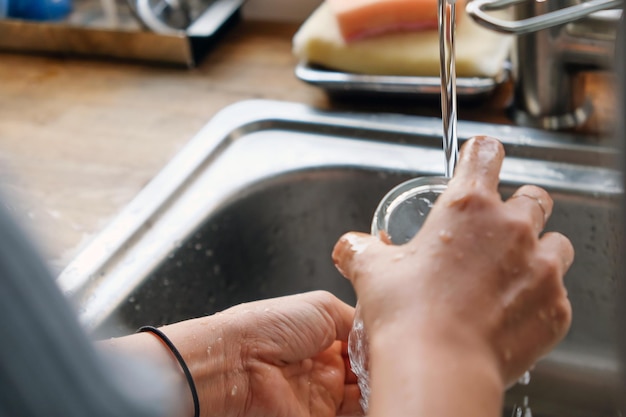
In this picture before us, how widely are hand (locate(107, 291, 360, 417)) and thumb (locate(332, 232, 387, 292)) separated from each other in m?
0.18

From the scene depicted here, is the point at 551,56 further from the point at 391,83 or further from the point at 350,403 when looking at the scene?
the point at 350,403

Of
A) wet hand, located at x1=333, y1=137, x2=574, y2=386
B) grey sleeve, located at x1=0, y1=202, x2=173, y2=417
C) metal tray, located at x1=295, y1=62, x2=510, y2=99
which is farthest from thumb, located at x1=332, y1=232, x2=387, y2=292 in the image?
metal tray, located at x1=295, y1=62, x2=510, y2=99

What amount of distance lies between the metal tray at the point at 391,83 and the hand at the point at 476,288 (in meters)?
0.44

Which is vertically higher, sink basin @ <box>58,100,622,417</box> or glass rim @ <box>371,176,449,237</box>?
glass rim @ <box>371,176,449,237</box>

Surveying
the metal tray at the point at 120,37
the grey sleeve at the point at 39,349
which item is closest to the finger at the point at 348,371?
the grey sleeve at the point at 39,349

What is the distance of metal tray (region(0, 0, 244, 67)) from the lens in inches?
38.8

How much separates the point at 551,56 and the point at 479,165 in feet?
1.41

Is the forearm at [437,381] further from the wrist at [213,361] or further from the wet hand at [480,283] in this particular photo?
the wrist at [213,361]

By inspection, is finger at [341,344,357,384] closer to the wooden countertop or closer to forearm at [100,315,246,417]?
forearm at [100,315,246,417]

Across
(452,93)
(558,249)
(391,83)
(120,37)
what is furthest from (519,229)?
(120,37)

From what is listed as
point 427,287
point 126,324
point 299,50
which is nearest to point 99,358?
point 427,287

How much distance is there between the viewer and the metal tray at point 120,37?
99 cm

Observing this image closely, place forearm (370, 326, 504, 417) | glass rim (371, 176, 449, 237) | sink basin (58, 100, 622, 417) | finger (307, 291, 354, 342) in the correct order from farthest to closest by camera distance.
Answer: sink basin (58, 100, 622, 417) → finger (307, 291, 354, 342) → glass rim (371, 176, 449, 237) → forearm (370, 326, 504, 417)

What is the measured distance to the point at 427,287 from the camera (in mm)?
344
